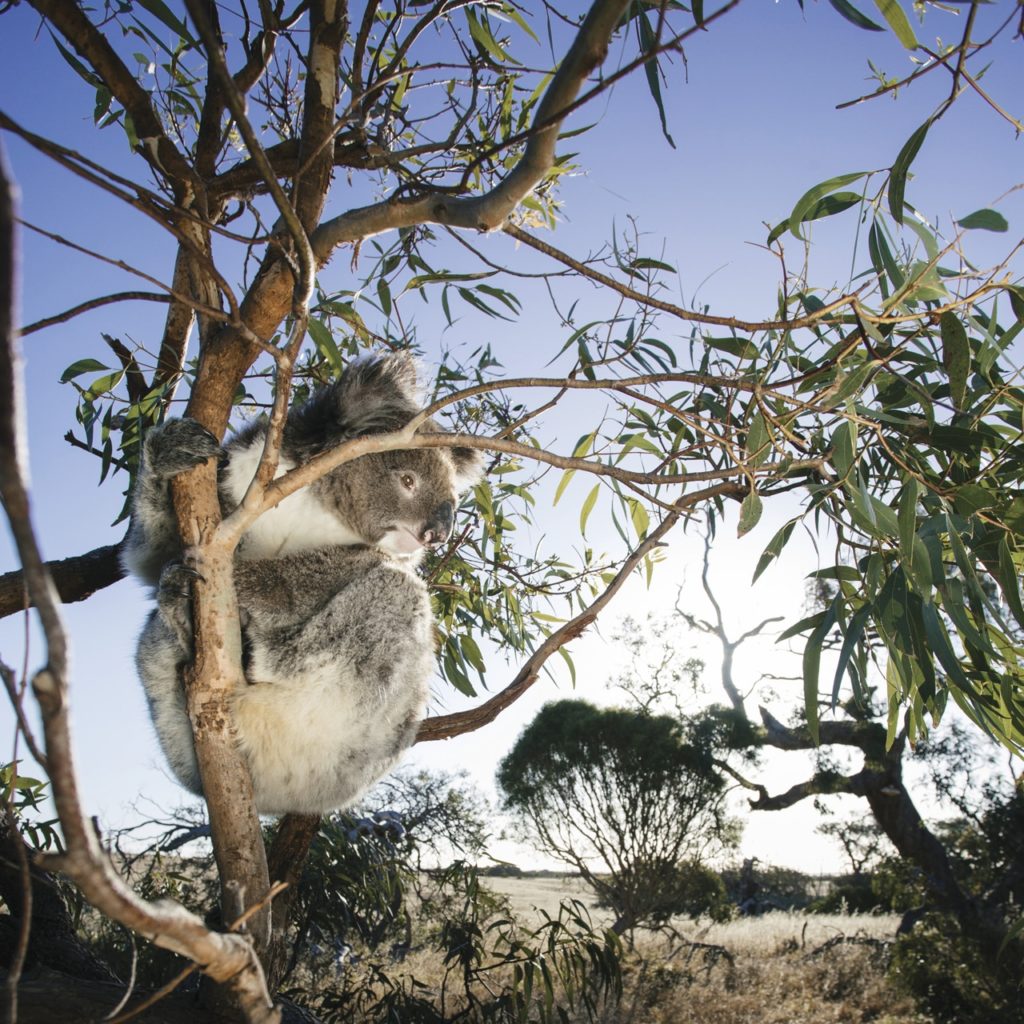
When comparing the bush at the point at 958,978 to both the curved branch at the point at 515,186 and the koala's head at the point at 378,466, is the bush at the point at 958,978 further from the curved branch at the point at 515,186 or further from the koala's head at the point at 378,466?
the curved branch at the point at 515,186

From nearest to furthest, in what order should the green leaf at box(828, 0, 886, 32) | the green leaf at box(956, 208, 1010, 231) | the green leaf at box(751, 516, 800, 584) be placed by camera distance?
the green leaf at box(828, 0, 886, 32) → the green leaf at box(956, 208, 1010, 231) → the green leaf at box(751, 516, 800, 584)

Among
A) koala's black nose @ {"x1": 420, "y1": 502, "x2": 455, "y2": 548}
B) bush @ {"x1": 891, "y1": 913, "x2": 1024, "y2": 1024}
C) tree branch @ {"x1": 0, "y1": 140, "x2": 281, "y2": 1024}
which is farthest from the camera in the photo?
bush @ {"x1": 891, "y1": 913, "x2": 1024, "y2": 1024}

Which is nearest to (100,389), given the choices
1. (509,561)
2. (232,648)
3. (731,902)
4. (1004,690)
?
(232,648)

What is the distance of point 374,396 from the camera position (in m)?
2.21

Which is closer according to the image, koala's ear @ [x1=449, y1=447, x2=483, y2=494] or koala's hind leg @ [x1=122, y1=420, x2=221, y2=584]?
koala's hind leg @ [x1=122, y1=420, x2=221, y2=584]

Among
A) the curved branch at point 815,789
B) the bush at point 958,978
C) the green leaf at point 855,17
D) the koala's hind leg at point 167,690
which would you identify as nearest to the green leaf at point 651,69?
the green leaf at point 855,17

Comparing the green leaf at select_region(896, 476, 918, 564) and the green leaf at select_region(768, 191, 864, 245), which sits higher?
the green leaf at select_region(768, 191, 864, 245)

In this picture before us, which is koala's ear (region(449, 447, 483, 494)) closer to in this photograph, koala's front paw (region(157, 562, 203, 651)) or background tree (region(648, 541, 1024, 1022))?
koala's front paw (region(157, 562, 203, 651))

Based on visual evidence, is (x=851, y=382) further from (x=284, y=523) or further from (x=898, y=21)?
(x=284, y=523)

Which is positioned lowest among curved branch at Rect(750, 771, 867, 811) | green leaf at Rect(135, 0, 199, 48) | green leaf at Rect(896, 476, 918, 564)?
curved branch at Rect(750, 771, 867, 811)

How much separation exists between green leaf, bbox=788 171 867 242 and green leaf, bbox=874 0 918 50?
1.06ft

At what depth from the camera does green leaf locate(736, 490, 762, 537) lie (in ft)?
5.90

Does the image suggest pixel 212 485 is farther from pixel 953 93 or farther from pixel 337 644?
pixel 953 93

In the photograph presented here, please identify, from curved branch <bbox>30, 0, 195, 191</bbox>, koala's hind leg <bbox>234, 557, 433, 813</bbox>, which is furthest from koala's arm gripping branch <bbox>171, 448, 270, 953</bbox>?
curved branch <bbox>30, 0, 195, 191</bbox>
